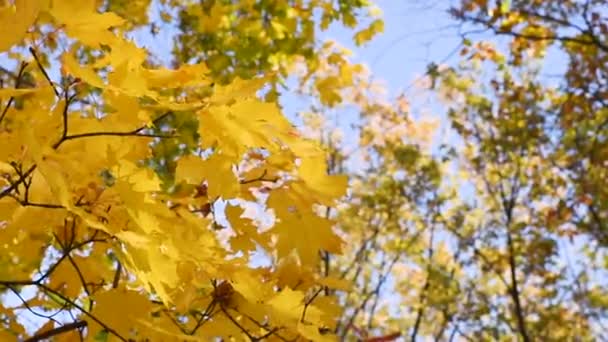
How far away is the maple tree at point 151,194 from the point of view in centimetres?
104

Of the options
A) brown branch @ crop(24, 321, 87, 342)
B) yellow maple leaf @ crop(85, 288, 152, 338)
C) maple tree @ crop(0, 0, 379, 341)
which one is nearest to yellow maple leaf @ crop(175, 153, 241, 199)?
maple tree @ crop(0, 0, 379, 341)

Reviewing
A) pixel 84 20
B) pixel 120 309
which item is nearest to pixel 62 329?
pixel 120 309

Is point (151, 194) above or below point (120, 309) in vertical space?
above

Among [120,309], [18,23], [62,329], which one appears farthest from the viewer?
[62,329]

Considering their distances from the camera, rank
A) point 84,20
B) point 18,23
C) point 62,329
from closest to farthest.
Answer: point 18,23
point 84,20
point 62,329

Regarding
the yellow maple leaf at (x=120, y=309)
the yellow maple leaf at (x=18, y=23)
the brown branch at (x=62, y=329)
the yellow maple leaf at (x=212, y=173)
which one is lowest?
the yellow maple leaf at (x=120, y=309)

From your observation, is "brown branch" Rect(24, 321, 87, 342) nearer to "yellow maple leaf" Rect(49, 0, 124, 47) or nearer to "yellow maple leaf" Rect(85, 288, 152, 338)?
"yellow maple leaf" Rect(85, 288, 152, 338)

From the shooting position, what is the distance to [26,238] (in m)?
1.60

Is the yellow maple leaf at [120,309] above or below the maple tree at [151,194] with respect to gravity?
below

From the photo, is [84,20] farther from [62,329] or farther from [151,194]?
[62,329]

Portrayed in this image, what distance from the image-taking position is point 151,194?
124 centimetres

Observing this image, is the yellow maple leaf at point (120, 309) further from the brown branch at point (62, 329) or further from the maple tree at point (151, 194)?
the brown branch at point (62, 329)

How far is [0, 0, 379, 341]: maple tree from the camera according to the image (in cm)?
104

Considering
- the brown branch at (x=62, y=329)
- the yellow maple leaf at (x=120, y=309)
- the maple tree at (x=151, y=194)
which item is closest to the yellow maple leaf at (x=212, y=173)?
the maple tree at (x=151, y=194)
